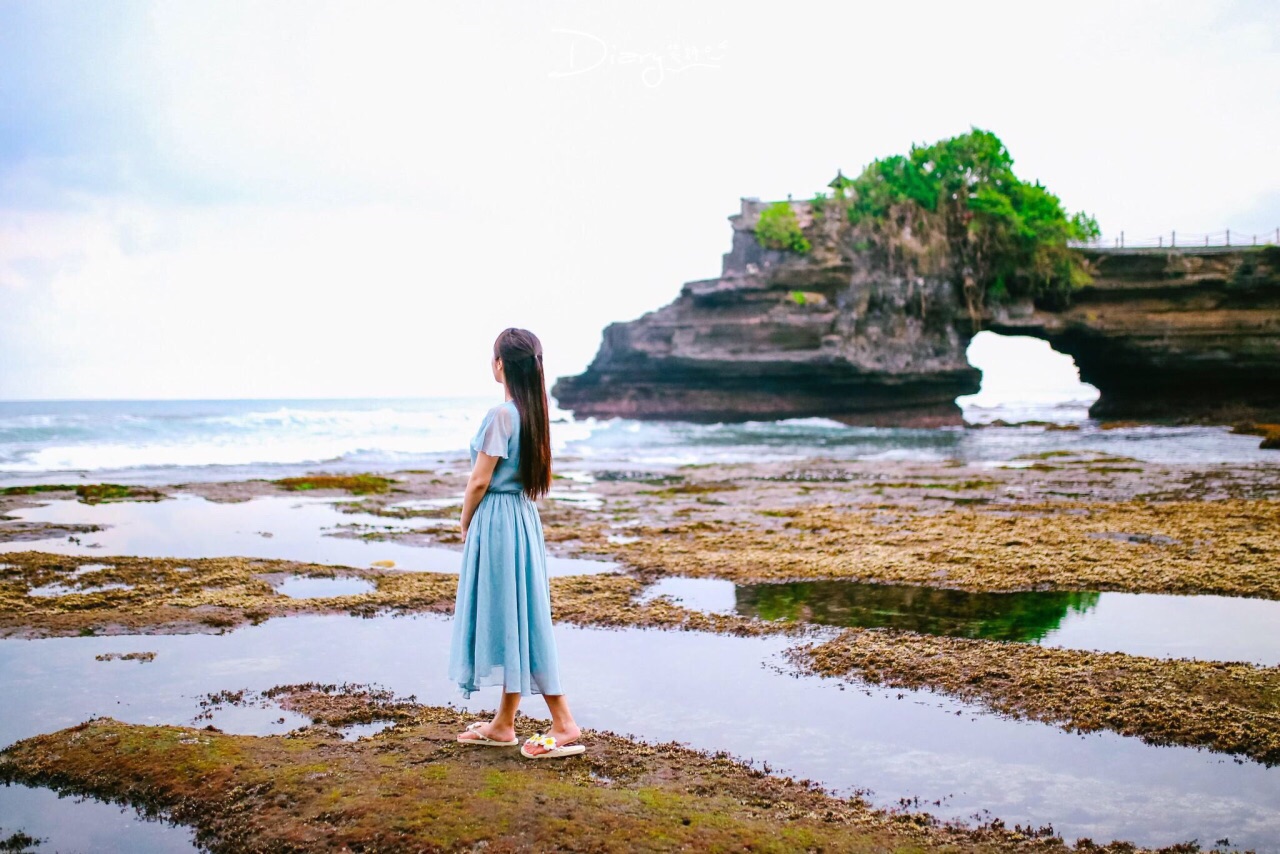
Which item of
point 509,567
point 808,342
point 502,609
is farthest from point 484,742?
point 808,342

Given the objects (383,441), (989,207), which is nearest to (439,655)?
(383,441)

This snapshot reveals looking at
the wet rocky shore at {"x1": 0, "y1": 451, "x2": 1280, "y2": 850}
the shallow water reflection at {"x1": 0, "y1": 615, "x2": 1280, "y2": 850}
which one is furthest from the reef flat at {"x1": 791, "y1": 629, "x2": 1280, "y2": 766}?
the shallow water reflection at {"x1": 0, "y1": 615, "x2": 1280, "y2": 850}

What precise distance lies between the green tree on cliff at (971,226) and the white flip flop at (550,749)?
48.9 m

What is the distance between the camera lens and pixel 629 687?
236 inches

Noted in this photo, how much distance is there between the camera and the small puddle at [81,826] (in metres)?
3.90

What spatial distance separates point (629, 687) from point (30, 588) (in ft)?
20.3

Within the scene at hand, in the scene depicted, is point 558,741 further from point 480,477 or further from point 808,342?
point 808,342

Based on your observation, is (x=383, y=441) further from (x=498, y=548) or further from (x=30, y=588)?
(x=498, y=548)

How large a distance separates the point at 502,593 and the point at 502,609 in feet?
0.27

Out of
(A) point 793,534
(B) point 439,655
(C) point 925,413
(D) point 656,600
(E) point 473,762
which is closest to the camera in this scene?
(E) point 473,762

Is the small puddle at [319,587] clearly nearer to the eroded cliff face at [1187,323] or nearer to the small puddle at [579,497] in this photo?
the small puddle at [579,497]

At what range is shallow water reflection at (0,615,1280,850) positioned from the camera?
4246 mm

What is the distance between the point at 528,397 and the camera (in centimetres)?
505

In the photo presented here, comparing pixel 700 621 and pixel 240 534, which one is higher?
pixel 240 534
